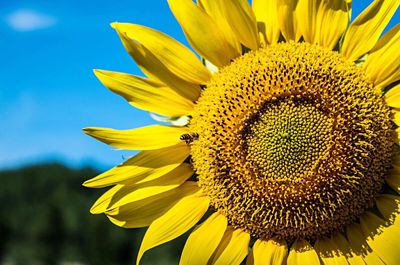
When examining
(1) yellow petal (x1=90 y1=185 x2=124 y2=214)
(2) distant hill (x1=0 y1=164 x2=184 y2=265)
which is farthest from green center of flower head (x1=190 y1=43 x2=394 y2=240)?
(2) distant hill (x1=0 y1=164 x2=184 y2=265)

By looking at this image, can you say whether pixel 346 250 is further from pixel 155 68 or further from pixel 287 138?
pixel 155 68

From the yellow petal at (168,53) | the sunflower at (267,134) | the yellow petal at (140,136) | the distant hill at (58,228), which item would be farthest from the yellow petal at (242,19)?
the distant hill at (58,228)

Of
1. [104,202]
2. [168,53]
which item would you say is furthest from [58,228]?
[168,53]

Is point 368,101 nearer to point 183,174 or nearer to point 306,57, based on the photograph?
point 306,57

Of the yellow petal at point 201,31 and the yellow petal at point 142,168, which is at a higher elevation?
the yellow petal at point 201,31

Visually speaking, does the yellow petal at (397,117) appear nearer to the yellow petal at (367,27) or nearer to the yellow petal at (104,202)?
the yellow petal at (367,27)

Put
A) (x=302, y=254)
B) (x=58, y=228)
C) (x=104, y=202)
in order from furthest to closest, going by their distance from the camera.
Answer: (x=58, y=228), (x=104, y=202), (x=302, y=254)

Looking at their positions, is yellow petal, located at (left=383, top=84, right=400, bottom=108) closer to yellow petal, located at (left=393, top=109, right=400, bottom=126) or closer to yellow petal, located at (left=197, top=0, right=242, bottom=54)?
yellow petal, located at (left=393, top=109, right=400, bottom=126)
